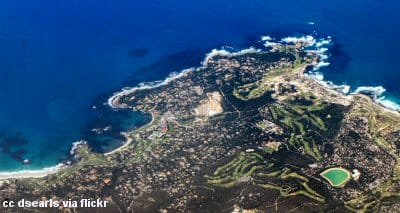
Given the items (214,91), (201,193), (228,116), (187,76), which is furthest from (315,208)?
(187,76)

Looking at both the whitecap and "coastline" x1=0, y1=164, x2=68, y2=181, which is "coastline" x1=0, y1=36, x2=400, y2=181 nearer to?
"coastline" x1=0, y1=164, x2=68, y2=181

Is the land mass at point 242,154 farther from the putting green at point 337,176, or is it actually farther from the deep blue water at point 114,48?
the deep blue water at point 114,48

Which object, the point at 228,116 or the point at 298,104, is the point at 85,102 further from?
the point at 298,104

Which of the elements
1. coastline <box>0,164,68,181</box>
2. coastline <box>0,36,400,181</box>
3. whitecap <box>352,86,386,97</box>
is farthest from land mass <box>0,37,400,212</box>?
whitecap <box>352,86,386,97</box>

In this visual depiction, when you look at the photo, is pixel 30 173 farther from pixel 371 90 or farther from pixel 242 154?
pixel 371 90

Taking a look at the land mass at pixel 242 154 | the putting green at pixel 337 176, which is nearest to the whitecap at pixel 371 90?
the land mass at pixel 242 154
